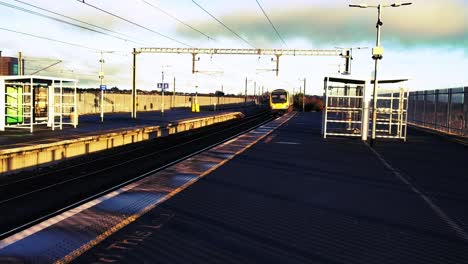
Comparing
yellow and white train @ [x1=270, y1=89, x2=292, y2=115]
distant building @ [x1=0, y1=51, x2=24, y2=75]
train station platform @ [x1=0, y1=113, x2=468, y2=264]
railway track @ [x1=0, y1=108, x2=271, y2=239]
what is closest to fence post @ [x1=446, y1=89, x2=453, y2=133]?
train station platform @ [x1=0, y1=113, x2=468, y2=264]

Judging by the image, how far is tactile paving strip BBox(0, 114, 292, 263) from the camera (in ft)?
17.2

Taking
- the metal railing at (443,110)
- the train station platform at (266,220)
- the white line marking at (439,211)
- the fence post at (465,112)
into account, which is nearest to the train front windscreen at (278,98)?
the metal railing at (443,110)

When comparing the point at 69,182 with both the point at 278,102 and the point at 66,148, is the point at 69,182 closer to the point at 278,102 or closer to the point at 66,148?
the point at 66,148

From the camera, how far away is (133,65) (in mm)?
35969

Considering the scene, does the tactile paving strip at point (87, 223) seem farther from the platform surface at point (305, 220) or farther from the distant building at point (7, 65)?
the distant building at point (7, 65)

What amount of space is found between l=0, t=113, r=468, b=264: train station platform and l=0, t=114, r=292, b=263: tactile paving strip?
2 centimetres

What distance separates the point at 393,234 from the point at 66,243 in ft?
14.1

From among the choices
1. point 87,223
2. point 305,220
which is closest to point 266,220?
point 305,220

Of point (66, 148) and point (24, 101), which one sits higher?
point (24, 101)

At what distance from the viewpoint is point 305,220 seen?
6773mm

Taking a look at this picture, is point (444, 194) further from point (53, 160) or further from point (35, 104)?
point (35, 104)

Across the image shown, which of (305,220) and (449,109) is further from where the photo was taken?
(449,109)

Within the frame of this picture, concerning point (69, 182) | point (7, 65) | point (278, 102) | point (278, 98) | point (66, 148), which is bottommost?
point (69, 182)

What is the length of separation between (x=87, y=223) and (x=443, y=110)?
26.2 meters
